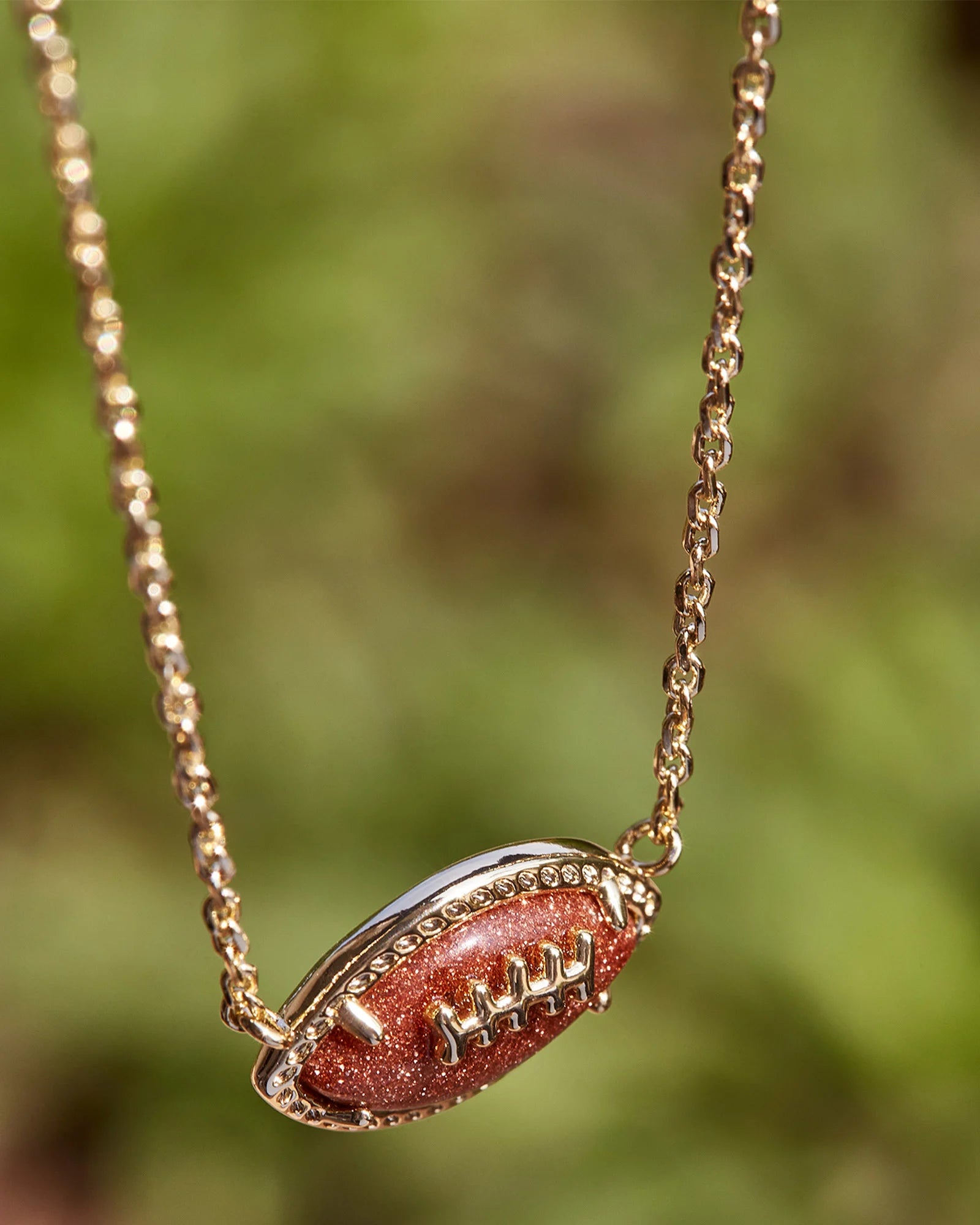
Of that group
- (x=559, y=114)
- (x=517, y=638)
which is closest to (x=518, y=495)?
(x=517, y=638)

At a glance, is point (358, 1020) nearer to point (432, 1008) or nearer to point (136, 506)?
point (432, 1008)

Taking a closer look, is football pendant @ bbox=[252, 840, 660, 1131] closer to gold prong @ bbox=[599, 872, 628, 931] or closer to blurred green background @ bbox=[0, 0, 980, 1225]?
gold prong @ bbox=[599, 872, 628, 931]

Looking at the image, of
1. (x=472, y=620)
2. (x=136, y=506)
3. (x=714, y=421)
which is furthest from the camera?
(x=472, y=620)

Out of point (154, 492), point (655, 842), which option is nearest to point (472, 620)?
point (655, 842)

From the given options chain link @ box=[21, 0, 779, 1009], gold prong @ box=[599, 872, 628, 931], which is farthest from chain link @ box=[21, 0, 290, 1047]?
gold prong @ box=[599, 872, 628, 931]

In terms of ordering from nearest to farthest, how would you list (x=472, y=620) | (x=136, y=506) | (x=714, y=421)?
(x=136, y=506) → (x=714, y=421) → (x=472, y=620)

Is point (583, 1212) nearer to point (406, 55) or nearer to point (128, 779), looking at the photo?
point (128, 779)

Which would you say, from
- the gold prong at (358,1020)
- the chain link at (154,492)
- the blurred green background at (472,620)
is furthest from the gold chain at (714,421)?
the blurred green background at (472,620)

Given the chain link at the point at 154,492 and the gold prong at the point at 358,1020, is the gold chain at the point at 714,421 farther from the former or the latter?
the gold prong at the point at 358,1020
